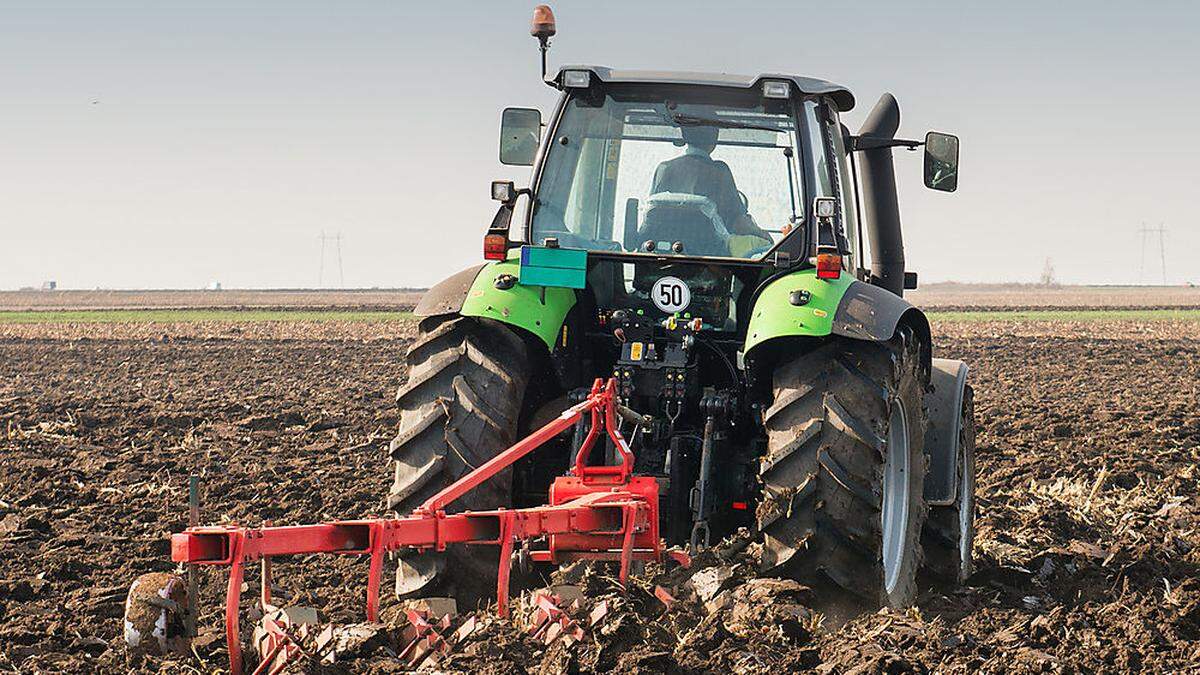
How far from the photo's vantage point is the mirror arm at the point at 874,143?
7012 millimetres

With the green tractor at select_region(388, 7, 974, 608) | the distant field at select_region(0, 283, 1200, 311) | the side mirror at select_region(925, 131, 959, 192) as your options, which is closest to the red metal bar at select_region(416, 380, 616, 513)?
the green tractor at select_region(388, 7, 974, 608)

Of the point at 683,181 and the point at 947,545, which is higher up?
the point at 683,181

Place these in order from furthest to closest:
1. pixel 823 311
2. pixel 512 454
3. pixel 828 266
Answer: pixel 828 266 → pixel 823 311 → pixel 512 454

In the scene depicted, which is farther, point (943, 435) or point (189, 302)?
point (189, 302)

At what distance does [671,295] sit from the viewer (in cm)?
614

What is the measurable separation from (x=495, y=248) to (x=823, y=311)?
Answer: 1.47 meters

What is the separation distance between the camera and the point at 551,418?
20.0 ft

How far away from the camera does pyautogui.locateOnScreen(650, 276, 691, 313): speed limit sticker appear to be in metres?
6.13

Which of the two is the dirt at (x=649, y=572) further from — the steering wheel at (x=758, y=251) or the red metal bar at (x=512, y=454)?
the steering wheel at (x=758, y=251)

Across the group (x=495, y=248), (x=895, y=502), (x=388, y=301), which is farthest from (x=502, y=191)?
(x=388, y=301)

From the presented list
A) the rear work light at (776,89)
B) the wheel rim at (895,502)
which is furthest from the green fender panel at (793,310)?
the rear work light at (776,89)

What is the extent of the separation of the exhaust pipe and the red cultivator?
2539 millimetres

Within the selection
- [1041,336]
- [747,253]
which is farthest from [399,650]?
[1041,336]

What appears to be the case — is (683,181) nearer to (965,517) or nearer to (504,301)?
(504,301)
